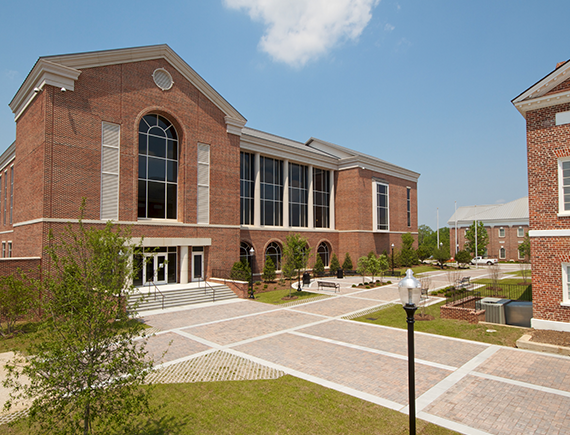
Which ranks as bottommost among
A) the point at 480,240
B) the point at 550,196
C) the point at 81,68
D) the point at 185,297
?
the point at 185,297

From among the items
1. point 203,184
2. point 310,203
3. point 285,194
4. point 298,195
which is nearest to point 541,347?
point 203,184

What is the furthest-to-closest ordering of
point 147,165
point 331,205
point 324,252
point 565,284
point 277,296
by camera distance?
point 331,205 → point 324,252 → point 277,296 → point 147,165 → point 565,284

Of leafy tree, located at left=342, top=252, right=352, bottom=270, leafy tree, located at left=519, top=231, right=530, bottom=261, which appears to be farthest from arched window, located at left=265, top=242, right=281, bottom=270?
leafy tree, located at left=519, top=231, right=530, bottom=261

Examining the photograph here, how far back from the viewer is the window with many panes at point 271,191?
1319 inches

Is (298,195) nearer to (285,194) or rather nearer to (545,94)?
(285,194)

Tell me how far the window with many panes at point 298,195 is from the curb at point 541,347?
82.5 feet

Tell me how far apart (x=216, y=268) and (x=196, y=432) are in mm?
19536

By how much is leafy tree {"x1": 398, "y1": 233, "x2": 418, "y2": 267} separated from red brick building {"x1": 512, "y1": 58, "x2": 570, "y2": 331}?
30.0 meters

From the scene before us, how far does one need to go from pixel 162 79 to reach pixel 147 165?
605 centimetres

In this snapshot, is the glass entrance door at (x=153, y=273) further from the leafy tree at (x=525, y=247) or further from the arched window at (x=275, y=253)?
the leafy tree at (x=525, y=247)

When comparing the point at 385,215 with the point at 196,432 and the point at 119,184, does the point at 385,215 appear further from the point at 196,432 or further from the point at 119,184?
the point at 196,432

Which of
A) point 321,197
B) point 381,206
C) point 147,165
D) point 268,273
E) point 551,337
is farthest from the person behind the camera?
point 381,206

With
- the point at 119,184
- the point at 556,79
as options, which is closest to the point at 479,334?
the point at 556,79

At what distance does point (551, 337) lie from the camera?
12414 millimetres
